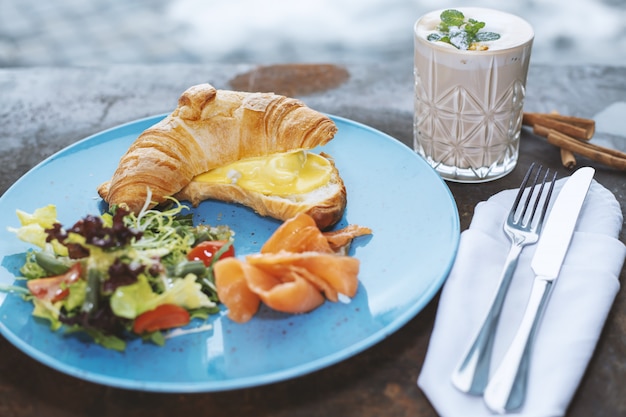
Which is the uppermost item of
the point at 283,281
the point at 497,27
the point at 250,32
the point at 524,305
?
the point at 497,27

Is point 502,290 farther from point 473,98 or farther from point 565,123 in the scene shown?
point 565,123

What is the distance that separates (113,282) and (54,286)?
231mm

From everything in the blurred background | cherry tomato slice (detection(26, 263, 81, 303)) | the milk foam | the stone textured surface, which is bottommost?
the blurred background

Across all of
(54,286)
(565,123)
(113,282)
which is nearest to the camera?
(113,282)

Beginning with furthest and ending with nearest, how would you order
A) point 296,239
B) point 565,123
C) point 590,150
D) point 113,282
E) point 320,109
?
point 320,109
point 565,123
point 590,150
point 296,239
point 113,282

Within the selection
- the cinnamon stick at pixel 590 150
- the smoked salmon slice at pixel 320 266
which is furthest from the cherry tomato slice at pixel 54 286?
the cinnamon stick at pixel 590 150

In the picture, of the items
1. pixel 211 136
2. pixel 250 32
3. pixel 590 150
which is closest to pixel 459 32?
pixel 590 150

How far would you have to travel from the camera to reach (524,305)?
6.61 feet

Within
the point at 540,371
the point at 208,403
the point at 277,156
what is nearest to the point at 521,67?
the point at 277,156

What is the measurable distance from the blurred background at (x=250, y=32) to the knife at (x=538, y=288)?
152 inches

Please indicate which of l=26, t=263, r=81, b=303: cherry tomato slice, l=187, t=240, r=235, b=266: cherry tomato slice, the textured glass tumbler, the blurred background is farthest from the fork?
the blurred background

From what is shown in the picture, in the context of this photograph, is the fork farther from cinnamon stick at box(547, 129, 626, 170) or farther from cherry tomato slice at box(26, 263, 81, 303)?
cherry tomato slice at box(26, 263, 81, 303)

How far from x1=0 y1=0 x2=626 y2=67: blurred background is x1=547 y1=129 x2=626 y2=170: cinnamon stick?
320 centimetres

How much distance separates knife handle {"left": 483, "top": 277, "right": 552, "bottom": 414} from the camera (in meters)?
1.68
